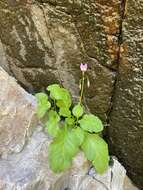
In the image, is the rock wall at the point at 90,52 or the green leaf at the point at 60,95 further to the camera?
the green leaf at the point at 60,95

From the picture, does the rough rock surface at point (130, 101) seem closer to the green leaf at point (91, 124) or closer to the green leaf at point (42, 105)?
the green leaf at point (91, 124)

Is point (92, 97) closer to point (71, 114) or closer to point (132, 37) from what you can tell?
point (71, 114)

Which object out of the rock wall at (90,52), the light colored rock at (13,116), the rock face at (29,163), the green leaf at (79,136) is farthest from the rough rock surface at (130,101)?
the light colored rock at (13,116)

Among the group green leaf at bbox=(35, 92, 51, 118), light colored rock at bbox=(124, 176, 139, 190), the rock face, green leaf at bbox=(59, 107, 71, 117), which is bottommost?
light colored rock at bbox=(124, 176, 139, 190)

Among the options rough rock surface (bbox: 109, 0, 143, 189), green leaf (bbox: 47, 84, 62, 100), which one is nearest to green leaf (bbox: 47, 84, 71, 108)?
green leaf (bbox: 47, 84, 62, 100)

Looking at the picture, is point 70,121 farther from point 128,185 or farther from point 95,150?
point 128,185

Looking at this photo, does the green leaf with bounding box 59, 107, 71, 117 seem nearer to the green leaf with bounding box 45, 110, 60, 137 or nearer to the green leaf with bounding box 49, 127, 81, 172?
the green leaf with bounding box 45, 110, 60, 137

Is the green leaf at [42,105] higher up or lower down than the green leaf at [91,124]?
higher up
